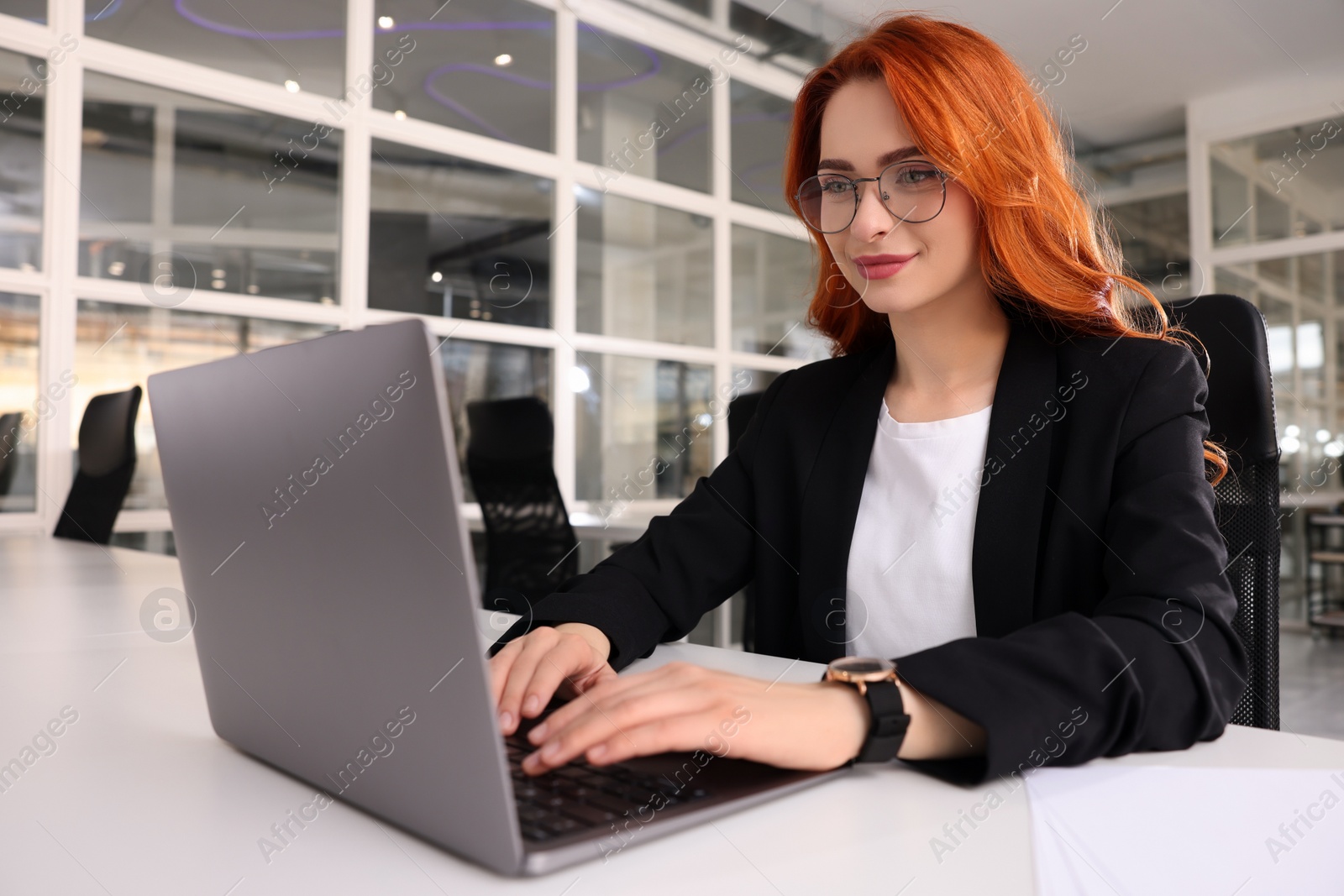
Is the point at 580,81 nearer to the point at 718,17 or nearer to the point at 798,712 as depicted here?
the point at 718,17

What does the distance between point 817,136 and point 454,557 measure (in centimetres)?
115

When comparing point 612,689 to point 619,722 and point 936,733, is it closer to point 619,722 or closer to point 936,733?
point 619,722

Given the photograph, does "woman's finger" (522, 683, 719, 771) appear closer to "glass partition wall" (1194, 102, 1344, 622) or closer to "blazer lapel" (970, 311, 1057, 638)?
"blazer lapel" (970, 311, 1057, 638)

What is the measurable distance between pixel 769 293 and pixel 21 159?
3.79 m

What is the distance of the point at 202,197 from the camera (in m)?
3.53

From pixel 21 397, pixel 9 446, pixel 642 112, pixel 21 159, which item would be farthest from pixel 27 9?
pixel 642 112

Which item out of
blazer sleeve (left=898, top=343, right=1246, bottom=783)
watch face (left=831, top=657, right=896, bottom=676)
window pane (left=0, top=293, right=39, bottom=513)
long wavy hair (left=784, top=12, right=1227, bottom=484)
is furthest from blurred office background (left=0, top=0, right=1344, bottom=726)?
watch face (left=831, top=657, right=896, bottom=676)

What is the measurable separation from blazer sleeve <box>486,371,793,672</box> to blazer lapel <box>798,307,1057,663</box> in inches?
4.2

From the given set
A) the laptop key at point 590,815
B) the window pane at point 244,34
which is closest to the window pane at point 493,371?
the window pane at point 244,34

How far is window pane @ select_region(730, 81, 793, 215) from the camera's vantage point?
545 centimetres

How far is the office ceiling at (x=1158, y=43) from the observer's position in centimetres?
518

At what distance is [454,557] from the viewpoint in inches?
15.7

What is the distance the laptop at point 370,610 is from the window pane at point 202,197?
3.20 m

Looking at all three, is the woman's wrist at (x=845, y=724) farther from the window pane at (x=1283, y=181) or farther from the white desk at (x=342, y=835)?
the window pane at (x=1283, y=181)
